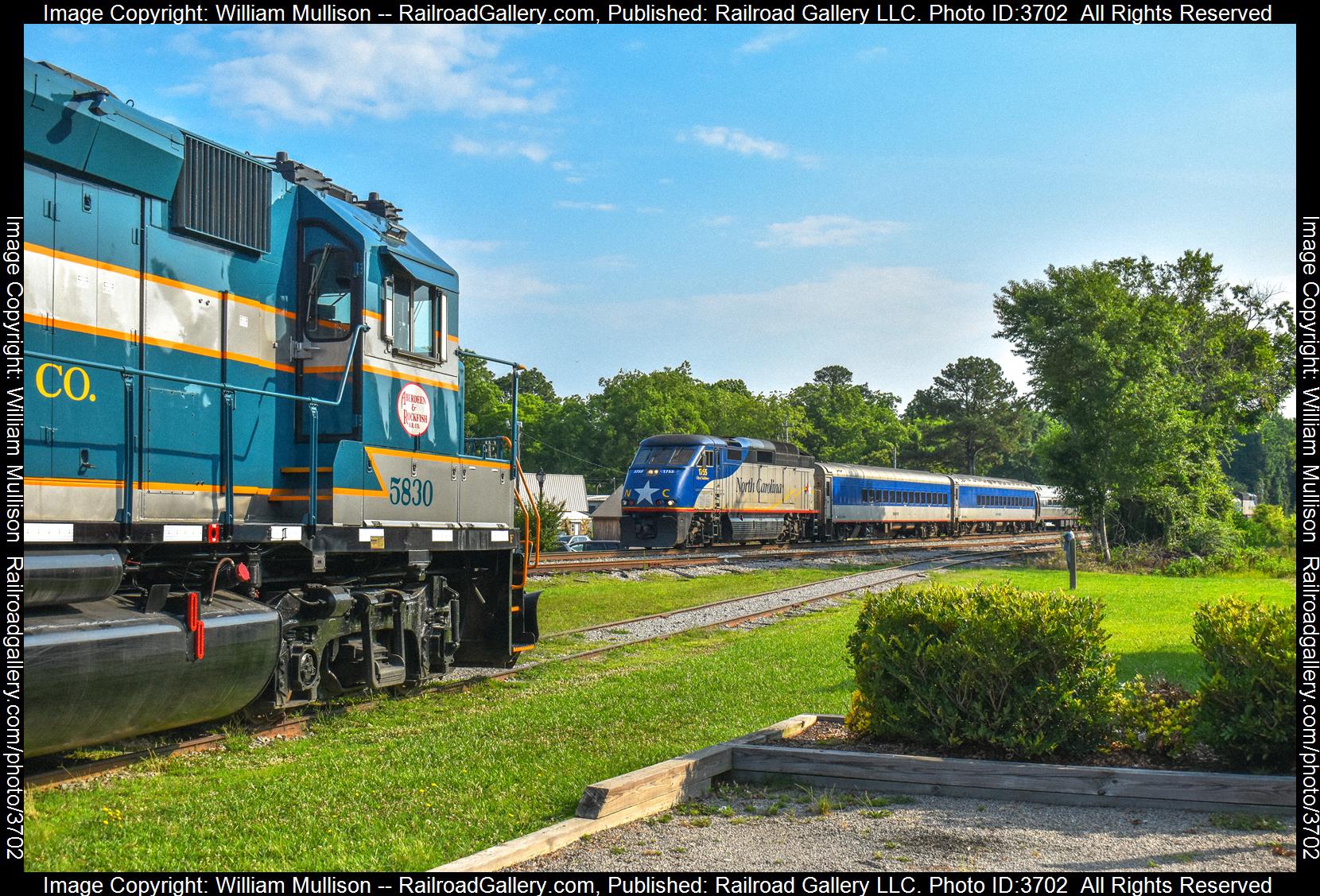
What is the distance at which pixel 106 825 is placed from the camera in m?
6.04

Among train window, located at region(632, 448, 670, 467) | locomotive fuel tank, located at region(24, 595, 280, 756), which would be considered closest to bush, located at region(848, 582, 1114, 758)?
locomotive fuel tank, located at region(24, 595, 280, 756)

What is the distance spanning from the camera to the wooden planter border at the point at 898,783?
5816mm

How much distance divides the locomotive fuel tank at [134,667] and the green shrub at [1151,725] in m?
6.38

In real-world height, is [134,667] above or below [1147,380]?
below

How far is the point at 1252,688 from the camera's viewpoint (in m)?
6.40

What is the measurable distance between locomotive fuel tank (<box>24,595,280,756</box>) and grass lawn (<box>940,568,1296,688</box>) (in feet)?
21.2

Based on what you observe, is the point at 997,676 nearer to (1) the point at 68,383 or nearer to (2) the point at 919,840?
(2) the point at 919,840

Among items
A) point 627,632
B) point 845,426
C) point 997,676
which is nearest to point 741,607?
point 627,632

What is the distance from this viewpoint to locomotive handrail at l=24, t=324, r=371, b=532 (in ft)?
23.9

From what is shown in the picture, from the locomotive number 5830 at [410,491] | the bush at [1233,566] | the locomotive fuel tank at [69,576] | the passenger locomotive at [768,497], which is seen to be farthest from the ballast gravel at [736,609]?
the locomotive fuel tank at [69,576]

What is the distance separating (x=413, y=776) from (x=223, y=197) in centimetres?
519

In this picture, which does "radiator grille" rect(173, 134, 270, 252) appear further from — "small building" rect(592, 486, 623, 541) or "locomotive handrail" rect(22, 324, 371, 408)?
"small building" rect(592, 486, 623, 541)

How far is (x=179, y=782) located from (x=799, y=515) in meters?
35.8

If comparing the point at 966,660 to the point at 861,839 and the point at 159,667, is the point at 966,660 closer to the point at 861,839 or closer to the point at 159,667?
the point at 861,839
